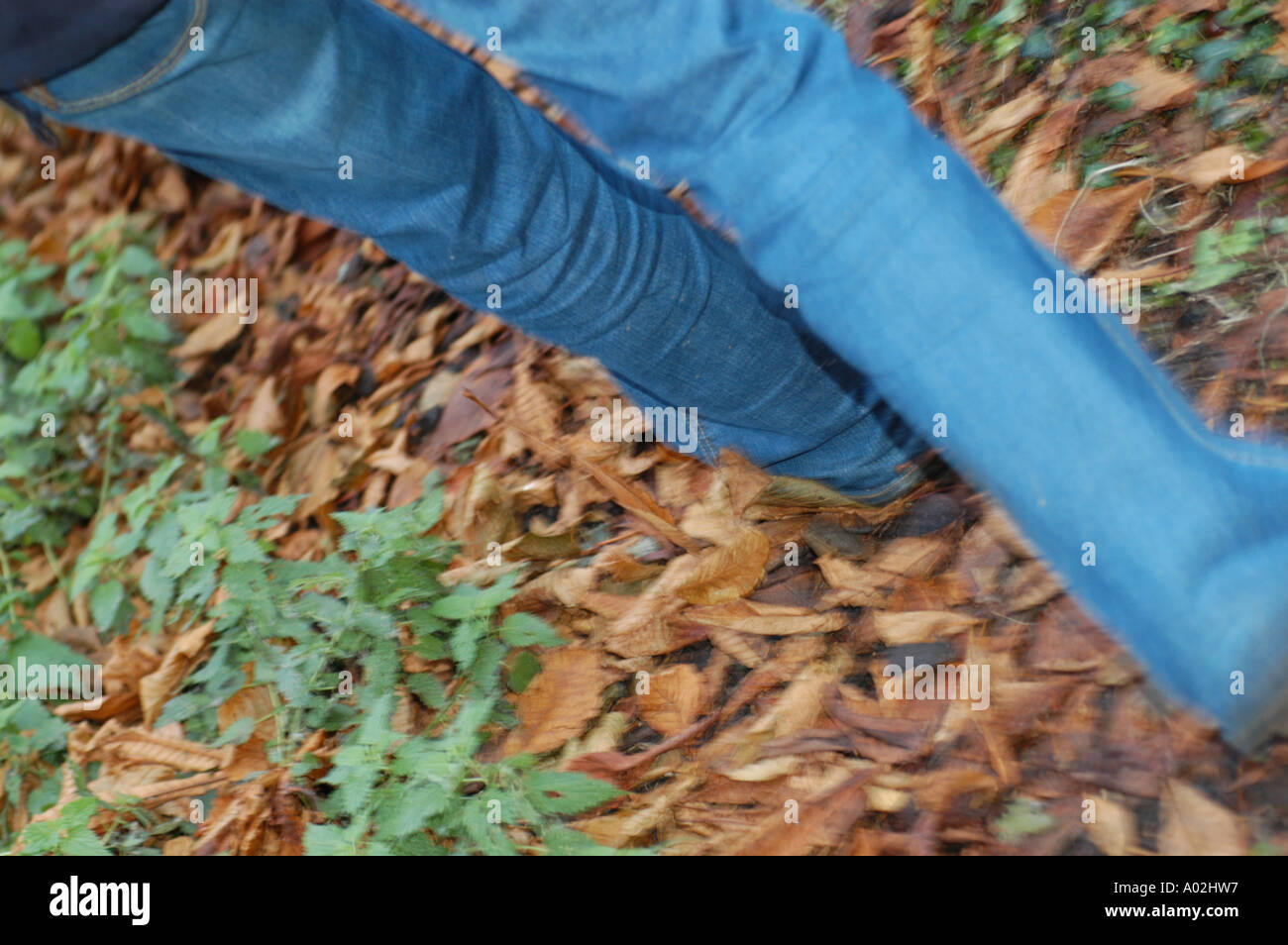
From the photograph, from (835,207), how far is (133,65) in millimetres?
614

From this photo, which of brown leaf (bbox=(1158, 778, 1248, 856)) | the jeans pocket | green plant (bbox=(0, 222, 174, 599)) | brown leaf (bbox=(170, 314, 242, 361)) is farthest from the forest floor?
the jeans pocket

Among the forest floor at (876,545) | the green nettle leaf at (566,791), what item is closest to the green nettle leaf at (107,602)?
the forest floor at (876,545)

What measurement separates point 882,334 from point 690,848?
1.96ft

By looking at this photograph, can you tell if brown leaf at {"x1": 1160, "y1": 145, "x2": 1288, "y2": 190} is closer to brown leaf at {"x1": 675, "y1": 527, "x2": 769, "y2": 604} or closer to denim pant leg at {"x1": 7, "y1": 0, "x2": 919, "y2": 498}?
denim pant leg at {"x1": 7, "y1": 0, "x2": 919, "y2": 498}

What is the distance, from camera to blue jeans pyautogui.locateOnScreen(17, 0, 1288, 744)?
3.19 feet

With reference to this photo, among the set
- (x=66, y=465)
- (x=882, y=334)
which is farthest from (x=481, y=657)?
(x=66, y=465)

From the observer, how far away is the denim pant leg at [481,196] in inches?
38.5

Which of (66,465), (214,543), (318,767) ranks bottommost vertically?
(318,767)

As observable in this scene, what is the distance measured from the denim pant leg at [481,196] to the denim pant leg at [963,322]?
0.33ft

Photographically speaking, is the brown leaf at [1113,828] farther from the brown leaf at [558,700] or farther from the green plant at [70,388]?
the green plant at [70,388]

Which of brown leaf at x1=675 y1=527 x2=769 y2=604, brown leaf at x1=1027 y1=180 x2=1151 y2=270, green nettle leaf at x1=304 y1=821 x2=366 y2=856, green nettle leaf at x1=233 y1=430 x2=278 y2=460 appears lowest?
green nettle leaf at x1=304 y1=821 x2=366 y2=856

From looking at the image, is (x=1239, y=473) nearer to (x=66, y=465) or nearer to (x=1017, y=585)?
(x=1017, y=585)

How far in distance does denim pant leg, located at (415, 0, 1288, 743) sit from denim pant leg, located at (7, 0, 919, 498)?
10 centimetres

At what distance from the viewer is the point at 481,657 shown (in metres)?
1.37
